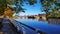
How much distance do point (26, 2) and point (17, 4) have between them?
329 millimetres

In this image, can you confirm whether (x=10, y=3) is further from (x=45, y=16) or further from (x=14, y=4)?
(x=45, y=16)

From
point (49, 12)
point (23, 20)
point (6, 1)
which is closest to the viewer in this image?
point (49, 12)

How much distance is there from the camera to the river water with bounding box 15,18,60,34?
291 inches

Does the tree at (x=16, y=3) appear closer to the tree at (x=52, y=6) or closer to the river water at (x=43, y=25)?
the tree at (x=52, y=6)

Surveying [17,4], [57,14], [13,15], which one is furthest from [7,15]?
[57,14]

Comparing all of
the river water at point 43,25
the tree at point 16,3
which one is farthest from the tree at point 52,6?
the river water at point 43,25

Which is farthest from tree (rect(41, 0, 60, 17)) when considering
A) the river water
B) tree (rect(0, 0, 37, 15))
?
the river water

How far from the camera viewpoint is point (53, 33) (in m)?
7.71

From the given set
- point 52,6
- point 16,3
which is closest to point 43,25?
point 52,6

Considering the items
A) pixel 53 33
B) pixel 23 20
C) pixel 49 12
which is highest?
pixel 49 12

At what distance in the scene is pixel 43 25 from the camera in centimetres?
770

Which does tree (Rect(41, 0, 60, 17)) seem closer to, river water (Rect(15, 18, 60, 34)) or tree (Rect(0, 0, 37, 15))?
tree (Rect(0, 0, 37, 15))

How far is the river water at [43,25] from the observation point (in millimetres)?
7389

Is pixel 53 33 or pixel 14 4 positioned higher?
pixel 14 4
